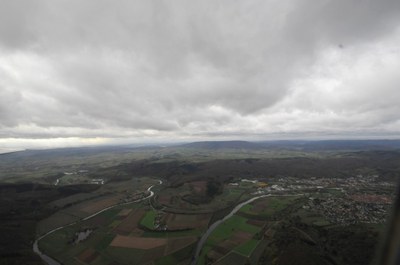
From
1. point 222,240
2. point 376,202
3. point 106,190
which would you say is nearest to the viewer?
point 222,240

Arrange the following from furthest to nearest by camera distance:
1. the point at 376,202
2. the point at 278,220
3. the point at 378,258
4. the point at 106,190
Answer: the point at 106,190 < the point at 376,202 < the point at 278,220 < the point at 378,258

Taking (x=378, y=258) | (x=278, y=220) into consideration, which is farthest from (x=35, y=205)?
(x=378, y=258)

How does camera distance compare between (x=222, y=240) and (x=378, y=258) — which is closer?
(x=378, y=258)

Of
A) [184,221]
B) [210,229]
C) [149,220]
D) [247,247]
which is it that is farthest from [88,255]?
[247,247]

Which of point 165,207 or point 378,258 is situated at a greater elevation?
point 378,258

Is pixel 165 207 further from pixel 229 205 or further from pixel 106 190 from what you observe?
pixel 106 190

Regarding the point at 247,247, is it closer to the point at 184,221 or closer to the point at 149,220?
the point at 184,221

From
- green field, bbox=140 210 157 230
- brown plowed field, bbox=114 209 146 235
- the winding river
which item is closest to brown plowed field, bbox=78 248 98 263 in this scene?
brown plowed field, bbox=114 209 146 235

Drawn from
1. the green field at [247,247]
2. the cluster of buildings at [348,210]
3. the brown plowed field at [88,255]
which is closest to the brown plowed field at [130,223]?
the brown plowed field at [88,255]
